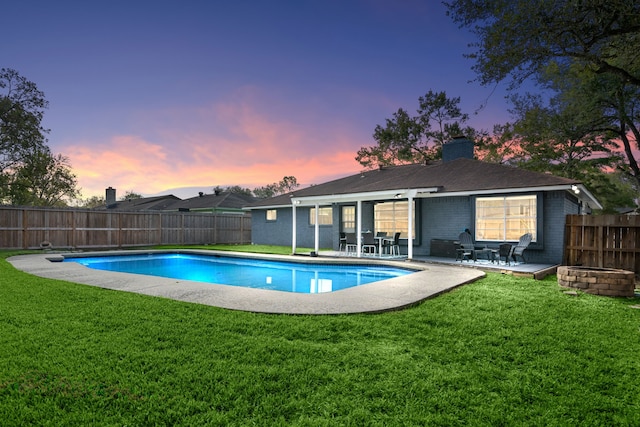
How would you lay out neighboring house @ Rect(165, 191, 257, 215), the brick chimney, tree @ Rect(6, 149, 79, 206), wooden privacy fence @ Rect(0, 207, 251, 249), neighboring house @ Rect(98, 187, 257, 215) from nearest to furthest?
wooden privacy fence @ Rect(0, 207, 251, 249) < tree @ Rect(6, 149, 79, 206) < neighboring house @ Rect(165, 191, 257, 215) < neighboring house @ Rect(98, 187, 257, 215) < the brick chimney

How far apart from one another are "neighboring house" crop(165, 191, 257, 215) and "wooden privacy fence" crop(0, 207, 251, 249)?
6338 millimetres

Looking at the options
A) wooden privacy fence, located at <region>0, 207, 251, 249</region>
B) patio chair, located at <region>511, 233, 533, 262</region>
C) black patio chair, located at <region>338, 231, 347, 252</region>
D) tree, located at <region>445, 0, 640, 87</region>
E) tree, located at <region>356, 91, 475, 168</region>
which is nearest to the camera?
tree, located at <region>445, 0, 640, 87</region>

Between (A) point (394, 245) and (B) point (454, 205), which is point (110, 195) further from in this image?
(B) point (454, 205)

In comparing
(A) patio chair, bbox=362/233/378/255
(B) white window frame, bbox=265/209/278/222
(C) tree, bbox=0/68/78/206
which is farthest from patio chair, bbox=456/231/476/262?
(C) tree, bbox=0/68/78/206

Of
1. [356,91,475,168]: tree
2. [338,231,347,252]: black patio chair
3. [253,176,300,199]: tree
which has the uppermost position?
[356,91,475,168]: tree

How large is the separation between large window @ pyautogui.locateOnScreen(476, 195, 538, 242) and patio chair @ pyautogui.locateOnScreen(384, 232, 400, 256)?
2916mm

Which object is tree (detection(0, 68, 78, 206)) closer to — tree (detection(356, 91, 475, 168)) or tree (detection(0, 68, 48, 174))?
tree (detection(0, 68, 48, 174))

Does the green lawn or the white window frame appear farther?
the white window frame

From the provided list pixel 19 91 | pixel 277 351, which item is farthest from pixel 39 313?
pixel 19 91

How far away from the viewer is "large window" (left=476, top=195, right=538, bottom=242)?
11.8 meters

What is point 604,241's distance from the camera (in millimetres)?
9523

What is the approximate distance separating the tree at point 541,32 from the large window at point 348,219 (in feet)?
30.9

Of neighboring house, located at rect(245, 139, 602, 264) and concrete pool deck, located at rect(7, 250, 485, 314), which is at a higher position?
neighboring house, located at rect(245, 139, 602, 264)

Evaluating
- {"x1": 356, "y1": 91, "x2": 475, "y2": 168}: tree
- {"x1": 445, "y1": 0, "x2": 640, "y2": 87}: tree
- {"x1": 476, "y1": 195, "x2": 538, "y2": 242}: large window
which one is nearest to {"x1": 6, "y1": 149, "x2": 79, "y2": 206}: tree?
{"x1": 356, "y1": 91, "x2": 475, "y2": 168}: tree
